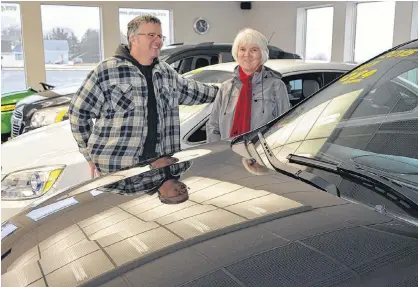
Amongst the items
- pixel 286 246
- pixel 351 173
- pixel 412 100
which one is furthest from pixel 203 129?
pixel 286 246

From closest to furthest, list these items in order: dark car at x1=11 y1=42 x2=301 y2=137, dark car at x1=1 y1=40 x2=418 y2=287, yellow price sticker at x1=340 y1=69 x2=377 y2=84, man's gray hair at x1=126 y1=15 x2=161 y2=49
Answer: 1. dark car at x1=1 y1=40 x2=418 y2=287
2. yellow price sticker at x1=340 y1=69 x2=377 y2=84
3. man's gray hair at x1=126 y1=15 x2=161 y2=49
4. dark car at x1=11 y1=42 x2=301 y2=137

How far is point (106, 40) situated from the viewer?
11969mm

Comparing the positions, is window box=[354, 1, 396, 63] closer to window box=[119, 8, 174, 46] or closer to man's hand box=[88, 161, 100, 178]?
window box=[119, 8, 174, 46]

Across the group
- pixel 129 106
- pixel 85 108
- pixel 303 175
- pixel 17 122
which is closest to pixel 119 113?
pixel 129 106

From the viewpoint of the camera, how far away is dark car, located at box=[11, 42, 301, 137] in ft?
17.3

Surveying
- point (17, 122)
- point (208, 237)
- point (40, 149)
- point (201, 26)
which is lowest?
point (17, 122)

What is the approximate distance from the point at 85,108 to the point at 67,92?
143 inches

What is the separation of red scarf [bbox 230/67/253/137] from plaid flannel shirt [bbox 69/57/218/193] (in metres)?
0.35

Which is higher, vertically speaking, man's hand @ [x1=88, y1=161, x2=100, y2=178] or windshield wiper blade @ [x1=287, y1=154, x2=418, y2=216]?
windshield wiper blade @ [x1=287, y1=154, x2=418, y2=216]

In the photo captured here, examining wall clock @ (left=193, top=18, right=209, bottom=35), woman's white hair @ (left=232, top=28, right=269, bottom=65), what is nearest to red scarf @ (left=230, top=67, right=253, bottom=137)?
woman's white hair @ (left=232, top=28, right=269, bottom=65)

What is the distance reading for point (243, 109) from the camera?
107 inches

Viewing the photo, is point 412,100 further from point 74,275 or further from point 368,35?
point 368,35

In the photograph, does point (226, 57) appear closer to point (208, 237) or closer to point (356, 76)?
point (356, 76)

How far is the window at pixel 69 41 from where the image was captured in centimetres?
1162
